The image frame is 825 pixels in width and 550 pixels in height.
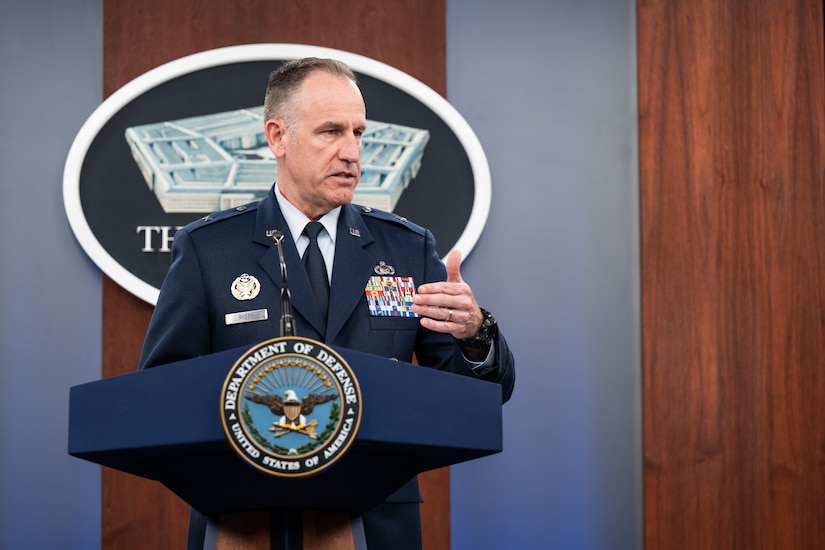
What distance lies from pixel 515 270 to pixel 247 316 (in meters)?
1.34

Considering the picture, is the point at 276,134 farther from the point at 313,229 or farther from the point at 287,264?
the point at 287,264

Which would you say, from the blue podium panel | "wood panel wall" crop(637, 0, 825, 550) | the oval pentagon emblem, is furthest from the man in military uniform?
"wood panel wall" crop(637, 0, 825, 550)

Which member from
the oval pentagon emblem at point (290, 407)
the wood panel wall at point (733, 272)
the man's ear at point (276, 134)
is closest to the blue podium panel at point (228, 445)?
the oval pentagon emblem at point (290, 407)

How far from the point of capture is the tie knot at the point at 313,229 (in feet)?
6.09

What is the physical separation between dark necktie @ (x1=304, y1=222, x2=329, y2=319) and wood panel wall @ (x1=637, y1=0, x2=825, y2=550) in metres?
1.44

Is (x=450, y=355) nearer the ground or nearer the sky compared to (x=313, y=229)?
nearer the ground

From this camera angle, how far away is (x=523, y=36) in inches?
119

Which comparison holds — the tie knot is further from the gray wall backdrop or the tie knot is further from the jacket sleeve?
the gray wall backdrop

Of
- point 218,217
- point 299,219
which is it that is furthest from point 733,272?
point 218,217

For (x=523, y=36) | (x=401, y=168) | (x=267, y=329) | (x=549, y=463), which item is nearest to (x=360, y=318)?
(x=267, y=329)

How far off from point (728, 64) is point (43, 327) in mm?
2229

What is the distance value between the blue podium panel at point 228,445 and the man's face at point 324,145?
67 cm

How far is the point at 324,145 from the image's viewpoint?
1.89 metres

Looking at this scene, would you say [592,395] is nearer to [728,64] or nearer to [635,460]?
[635,460]
